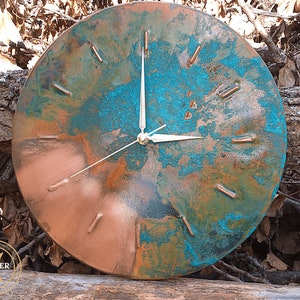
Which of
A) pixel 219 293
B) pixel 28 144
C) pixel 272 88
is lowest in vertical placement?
pixel 219 293

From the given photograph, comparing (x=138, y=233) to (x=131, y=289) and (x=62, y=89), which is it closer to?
(x=131, y=289)

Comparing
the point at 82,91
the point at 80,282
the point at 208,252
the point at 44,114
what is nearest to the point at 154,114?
the point at 82,91

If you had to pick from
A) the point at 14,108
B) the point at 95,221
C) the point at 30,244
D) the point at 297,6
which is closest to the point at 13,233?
the point at 30,244

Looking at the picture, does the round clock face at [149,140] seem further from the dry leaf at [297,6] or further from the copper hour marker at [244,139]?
the dry leaf at [297,6]

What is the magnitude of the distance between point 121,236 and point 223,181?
1.19 ft

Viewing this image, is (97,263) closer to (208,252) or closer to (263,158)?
(208,252)

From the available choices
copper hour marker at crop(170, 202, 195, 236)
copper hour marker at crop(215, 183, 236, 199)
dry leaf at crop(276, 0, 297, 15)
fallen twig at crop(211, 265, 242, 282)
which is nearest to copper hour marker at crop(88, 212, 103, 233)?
copper hour marker at crop(170, 202, 195, 236)

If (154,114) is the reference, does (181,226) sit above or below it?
below

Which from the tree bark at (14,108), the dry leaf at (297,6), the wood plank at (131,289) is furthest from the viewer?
the dry leaf at (297,6)

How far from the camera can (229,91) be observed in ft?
4.34

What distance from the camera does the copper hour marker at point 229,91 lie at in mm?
1323

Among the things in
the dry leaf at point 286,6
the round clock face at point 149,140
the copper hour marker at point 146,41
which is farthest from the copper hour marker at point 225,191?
the dry leaf at point 286,6

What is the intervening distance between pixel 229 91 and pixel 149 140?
290 millimetres

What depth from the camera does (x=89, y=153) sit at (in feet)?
4.40
